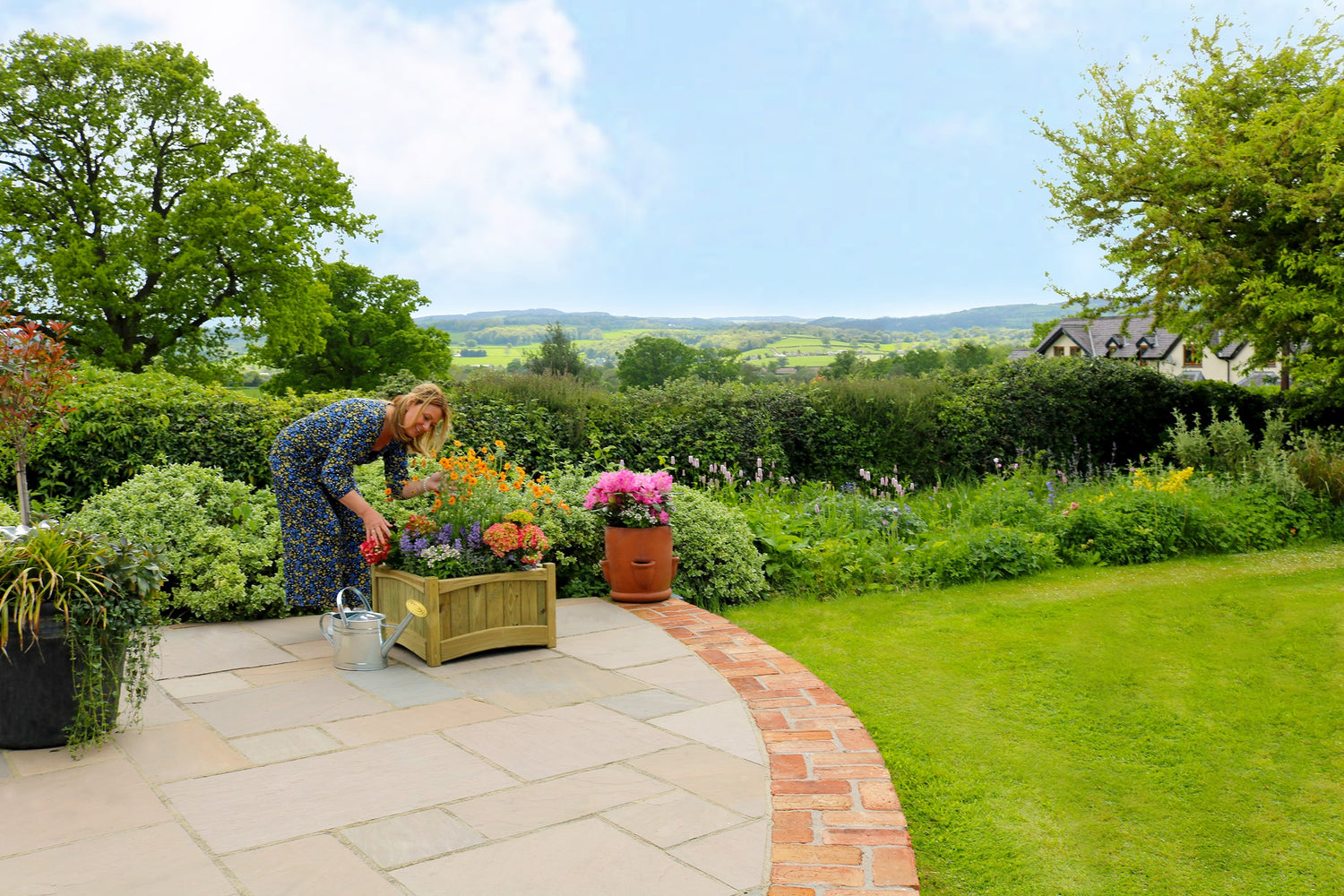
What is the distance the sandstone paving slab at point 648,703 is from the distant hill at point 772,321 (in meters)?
44.8

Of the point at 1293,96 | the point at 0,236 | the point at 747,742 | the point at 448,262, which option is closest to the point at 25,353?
the point at 747,742

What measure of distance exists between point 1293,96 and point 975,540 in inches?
305

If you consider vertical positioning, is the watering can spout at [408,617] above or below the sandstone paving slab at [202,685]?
above

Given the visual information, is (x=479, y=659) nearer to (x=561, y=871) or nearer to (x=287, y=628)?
(x=287, y=628)

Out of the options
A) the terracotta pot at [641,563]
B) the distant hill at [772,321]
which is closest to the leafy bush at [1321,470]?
the terracotta pot at [641,563]

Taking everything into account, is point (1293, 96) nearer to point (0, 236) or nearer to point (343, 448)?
point (343, 448)

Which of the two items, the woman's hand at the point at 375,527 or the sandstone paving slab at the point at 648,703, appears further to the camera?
the woman's hand at the point at 375,527

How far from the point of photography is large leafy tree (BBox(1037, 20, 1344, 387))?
9.72m

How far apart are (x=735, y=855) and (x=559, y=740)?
1.09m

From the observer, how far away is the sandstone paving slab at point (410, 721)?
138 inches

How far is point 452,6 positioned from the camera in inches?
353

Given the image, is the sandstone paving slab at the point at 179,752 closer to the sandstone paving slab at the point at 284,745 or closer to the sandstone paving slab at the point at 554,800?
the sandstone paving slab at the point at 284,745

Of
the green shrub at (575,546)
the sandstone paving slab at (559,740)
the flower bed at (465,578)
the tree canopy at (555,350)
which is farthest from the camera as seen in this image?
the tree canopy at (555,350)

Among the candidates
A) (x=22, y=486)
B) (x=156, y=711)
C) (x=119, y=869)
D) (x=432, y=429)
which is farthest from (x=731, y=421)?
(x=119, y=869)
